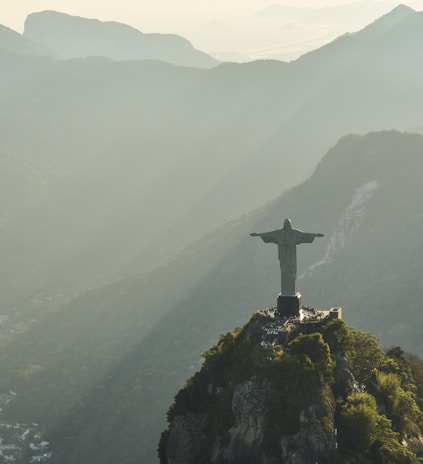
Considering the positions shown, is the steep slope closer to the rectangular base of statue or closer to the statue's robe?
the rectangular base of statue

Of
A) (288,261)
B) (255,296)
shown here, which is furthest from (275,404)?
(255,296)

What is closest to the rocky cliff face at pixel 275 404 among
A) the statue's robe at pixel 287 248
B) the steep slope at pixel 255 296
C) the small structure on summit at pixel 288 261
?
the small structure on summit at pixel 288 261

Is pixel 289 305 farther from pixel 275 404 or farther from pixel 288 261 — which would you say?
pixel 275 404

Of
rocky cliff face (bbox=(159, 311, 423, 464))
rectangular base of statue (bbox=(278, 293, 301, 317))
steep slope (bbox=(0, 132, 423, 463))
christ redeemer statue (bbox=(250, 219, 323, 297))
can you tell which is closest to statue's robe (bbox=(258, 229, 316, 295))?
christ redeemer statue (bbox=(250, 219, 323, 297))

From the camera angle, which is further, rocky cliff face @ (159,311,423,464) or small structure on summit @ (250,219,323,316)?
small structure on summit @ (250,219,323,316)

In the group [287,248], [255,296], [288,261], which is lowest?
[288,261]

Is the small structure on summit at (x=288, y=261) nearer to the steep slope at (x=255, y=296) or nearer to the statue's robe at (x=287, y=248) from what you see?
the statue's robe at (x=287, y=248)
